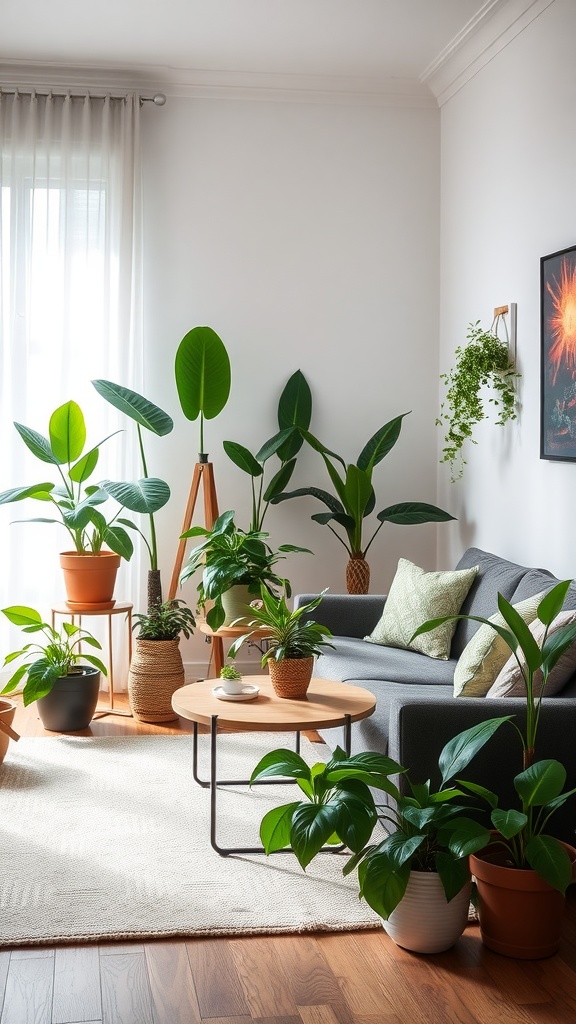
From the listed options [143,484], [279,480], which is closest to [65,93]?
[143,484]

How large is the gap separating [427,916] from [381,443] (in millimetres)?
2909

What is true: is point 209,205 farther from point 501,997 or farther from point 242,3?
point 501,997

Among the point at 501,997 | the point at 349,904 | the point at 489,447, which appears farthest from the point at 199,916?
the point at 489,447

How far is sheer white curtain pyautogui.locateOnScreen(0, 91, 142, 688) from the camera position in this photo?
16.5 ft

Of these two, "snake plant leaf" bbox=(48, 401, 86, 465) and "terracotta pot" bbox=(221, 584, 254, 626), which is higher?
"snake plant leaf" bbox=(48, 401, 86, 465)

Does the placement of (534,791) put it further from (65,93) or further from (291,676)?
(65,93)

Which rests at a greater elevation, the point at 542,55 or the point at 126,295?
the point at 542,55

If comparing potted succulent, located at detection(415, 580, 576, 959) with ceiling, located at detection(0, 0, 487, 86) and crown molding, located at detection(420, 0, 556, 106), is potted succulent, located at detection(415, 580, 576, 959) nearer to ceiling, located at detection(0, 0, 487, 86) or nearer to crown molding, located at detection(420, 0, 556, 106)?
crown molding, located at detection(420, 0, 556, 106)

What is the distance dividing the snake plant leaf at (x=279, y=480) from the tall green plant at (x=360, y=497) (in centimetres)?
3

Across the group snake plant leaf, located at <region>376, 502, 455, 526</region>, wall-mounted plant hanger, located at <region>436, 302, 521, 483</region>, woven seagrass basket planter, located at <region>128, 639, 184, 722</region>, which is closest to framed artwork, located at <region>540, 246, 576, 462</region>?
wall-mounted plant hanger, located at <region>436, 302, 521, 483</region>

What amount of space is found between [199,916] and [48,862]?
1.96 feet

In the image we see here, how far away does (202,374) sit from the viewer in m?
4.89

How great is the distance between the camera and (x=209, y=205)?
5262 mm

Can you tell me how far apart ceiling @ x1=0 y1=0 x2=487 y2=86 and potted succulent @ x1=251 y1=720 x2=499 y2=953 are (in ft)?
10.7
